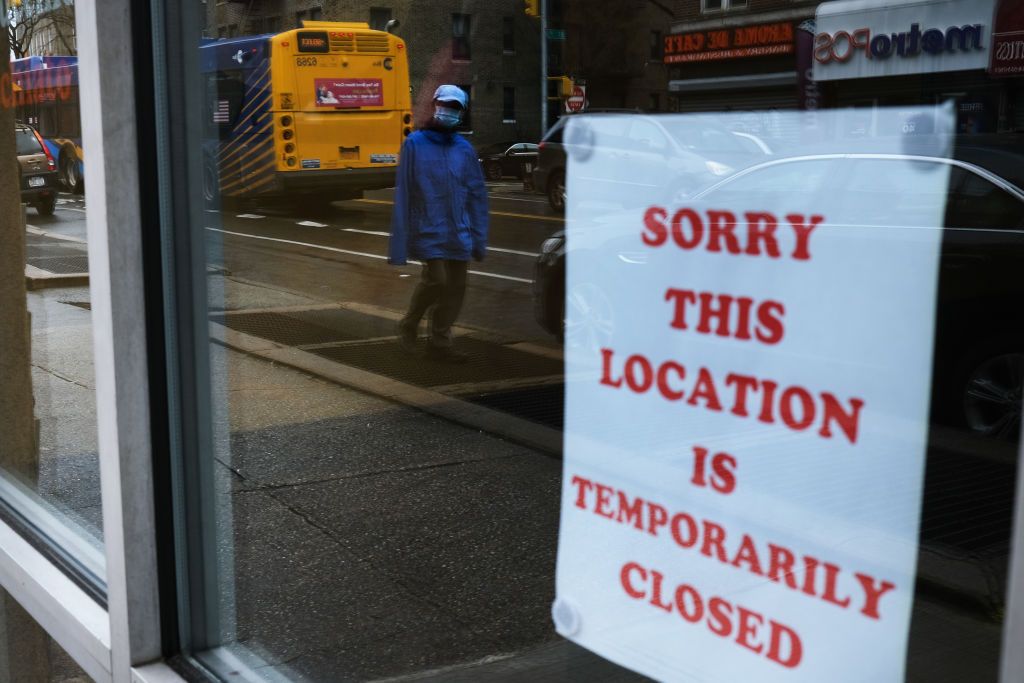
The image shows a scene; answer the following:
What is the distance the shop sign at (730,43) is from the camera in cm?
113

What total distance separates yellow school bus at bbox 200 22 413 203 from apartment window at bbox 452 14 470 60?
18 centimetres

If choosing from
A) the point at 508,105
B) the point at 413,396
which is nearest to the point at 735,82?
the point at 508,105

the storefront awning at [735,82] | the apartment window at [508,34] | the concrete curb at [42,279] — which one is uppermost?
the apartment window at [508,34]

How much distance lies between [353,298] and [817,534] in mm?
5423

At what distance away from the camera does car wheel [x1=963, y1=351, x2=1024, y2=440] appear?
108cm

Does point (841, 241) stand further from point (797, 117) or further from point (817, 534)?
point (817, 534)

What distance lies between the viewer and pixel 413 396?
5.82 m

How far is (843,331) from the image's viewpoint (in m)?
1.08

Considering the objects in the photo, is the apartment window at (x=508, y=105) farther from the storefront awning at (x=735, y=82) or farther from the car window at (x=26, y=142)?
the car window at (x=26, y=142)

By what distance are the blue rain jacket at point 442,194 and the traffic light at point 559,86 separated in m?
0.46

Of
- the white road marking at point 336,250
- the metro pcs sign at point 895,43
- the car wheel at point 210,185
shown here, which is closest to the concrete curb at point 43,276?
the white road marking at point 336,250

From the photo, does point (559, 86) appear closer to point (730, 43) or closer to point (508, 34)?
point (508, 34)

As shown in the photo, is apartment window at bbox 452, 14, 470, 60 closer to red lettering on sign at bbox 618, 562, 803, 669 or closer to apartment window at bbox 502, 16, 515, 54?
apartment window at bbox 502, 16, 515, 54

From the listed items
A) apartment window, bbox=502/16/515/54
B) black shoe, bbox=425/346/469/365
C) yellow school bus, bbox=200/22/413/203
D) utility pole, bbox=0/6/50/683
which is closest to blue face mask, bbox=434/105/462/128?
yellow school bus, bbox=200/22/413/203
